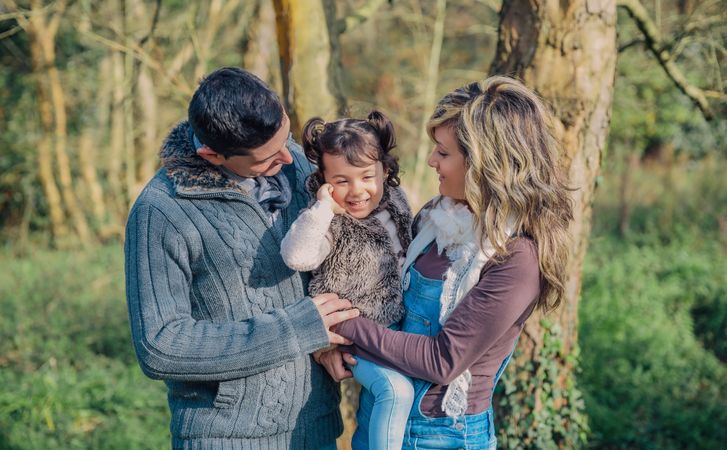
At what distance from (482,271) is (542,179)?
1.06ft

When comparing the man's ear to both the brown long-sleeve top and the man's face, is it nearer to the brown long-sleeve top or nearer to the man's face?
the man's face

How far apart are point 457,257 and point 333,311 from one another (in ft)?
1.35

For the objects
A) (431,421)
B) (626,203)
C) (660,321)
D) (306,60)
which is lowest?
(660,321)

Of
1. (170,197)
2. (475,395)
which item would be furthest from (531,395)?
(170,197)

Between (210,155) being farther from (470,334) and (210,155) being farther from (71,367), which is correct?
(71,367)


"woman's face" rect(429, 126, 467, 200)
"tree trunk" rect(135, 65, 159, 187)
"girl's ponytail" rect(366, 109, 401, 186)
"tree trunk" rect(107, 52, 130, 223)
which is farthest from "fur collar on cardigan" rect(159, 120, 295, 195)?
"tree trunk" rect(135, 65, 159, 187)

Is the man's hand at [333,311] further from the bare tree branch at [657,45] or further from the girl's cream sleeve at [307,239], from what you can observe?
the bare tree branch at [657,45]

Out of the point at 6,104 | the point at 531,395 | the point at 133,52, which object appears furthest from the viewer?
the point at 6,104

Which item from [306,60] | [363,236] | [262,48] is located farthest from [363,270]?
[262,48]

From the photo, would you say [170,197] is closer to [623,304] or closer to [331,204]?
[331,204]

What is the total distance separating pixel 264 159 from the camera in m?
2.02

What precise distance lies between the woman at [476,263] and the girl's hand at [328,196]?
0.30 metres

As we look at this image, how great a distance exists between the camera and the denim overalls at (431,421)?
7.05 ft

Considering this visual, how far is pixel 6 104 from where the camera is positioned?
10516 millimetres
